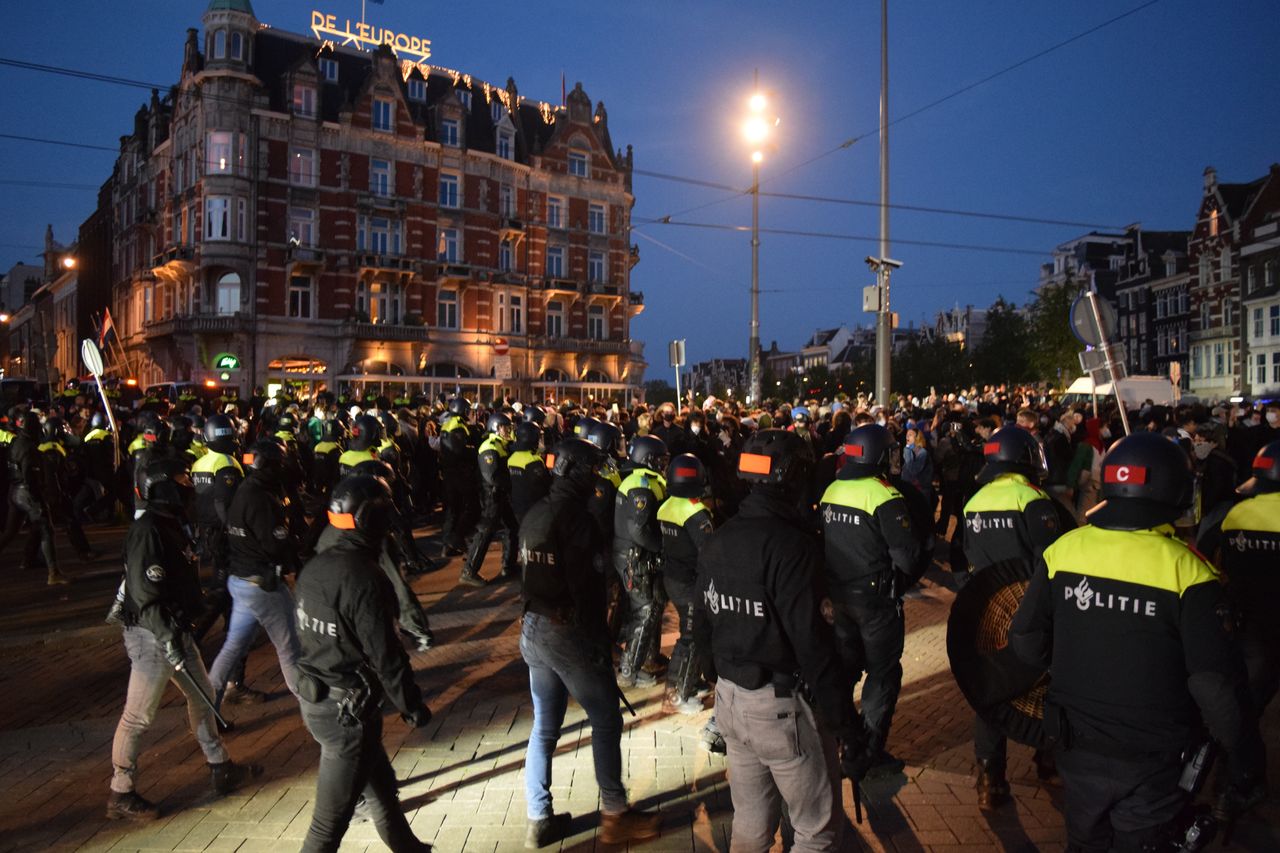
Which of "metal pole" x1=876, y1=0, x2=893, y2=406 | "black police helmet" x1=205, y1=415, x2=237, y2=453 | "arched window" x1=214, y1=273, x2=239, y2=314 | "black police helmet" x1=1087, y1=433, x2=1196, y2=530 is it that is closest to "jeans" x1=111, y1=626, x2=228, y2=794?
"black police helmet" x1=205, y1=415, x2=237, y2=453

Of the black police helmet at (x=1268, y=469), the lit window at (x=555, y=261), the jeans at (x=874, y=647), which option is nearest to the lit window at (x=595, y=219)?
the lit window at (x=555, y=261)

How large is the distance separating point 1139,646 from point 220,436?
7031mm

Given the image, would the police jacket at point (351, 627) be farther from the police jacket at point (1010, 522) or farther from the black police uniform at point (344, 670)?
the police jacket at point (1010, 522)

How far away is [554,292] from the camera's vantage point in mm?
45125

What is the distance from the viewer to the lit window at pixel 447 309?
1641 inches

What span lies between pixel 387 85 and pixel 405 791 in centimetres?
3953

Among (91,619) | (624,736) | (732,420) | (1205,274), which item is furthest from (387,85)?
(1205,274)

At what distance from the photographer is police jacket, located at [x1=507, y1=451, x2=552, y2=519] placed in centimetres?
913

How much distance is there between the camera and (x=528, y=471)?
362 inches

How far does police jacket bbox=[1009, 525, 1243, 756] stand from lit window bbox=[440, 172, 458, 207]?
41.3m

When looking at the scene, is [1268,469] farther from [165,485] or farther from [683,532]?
[165,485]

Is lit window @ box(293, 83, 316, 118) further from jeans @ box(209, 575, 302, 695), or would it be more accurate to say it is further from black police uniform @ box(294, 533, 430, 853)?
black police uniform @ box(294, 533, 430, 853)

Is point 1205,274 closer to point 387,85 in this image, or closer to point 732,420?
point 387,85

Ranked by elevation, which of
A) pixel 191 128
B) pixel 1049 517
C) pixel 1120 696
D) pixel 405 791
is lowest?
pixel 405 791
